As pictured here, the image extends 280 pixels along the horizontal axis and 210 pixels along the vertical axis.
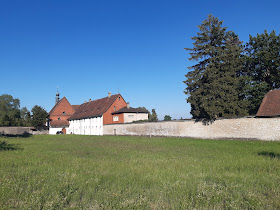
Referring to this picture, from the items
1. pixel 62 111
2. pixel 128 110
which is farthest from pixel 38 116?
pixel 128 110

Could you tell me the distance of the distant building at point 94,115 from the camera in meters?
54.1

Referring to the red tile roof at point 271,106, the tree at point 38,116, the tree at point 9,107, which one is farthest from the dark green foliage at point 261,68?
the tree at point 9,107

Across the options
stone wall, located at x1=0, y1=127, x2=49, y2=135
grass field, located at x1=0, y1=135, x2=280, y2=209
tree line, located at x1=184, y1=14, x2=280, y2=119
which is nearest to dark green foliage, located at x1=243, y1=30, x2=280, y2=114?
tree line, located at x1=184, y1=14, x2=280, y2=119

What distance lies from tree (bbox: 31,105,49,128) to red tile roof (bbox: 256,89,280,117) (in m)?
57.8

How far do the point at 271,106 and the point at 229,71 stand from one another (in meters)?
9.73

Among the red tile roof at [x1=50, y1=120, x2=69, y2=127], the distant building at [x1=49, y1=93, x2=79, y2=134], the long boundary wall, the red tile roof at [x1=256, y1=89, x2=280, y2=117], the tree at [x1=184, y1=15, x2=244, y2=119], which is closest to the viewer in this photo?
the long boundary wall

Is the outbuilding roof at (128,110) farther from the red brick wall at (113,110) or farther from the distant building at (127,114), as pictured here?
the red brick wall at (113,110)

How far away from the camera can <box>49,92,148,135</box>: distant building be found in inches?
2128

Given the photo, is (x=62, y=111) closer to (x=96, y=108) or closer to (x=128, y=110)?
(x=96, y=108)

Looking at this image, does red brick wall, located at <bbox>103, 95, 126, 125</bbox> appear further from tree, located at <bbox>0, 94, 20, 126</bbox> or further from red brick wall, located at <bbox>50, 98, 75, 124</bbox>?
tree, located at <bbox>0, 94, 20, 126</bbox>

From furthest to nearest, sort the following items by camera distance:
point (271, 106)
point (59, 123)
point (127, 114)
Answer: point (59, 123) → point (127, 114) → point (271, 106)

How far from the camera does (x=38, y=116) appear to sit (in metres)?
67.5

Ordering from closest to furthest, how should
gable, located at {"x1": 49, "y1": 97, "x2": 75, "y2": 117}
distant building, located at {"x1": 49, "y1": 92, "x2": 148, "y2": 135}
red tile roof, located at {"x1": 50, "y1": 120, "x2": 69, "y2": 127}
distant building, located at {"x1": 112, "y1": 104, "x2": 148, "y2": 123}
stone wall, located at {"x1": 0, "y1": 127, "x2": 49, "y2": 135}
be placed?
distant building, located at {"x1": 112, "y1": 104, "x2": 148, "y2": 123}, distant building, located at {"x1": 49, "y1": 92, "x2": 148, "y2": 135}, stone wall, located at {"x1": 0, "y1": 127, "x2": 49, "y2": 135}, red tile roof, located at {"x1": 50, "y1": 120, "x2": 69, "y2": 127}, gable, located at {"x1": 49, "y1": 97, "x2": 75, "y2": 117}

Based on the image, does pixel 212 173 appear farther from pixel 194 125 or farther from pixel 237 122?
pixel 194 125
